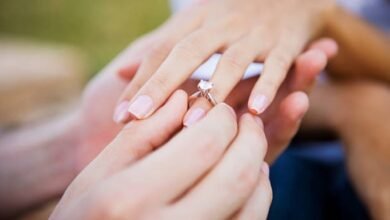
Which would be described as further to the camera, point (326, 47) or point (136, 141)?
point (326, 47)

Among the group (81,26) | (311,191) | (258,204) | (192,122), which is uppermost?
(81,26)

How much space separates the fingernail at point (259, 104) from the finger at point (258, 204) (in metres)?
0.12

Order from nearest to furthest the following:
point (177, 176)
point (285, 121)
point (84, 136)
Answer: point (177, 176)
point (285, 121)
point (84, 136)

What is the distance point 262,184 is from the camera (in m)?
0.55

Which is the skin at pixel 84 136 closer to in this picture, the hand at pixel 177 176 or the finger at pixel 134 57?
the finger at pixel 134 57

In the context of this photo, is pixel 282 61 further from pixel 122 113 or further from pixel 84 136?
pixel 84 136

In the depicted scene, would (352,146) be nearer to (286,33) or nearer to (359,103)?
(359,103)

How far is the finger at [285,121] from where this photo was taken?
2.31 feet

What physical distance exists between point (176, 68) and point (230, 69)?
0.08m

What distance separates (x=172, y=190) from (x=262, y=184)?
0.42 feet

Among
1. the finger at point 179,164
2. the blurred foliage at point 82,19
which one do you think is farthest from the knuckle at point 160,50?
the blurred foliage at point 82,19

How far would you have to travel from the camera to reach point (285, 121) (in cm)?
72

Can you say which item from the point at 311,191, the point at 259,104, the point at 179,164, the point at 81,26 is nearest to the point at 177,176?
the point at 179,164

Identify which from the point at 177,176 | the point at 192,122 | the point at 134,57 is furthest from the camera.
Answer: the point at 134,57
